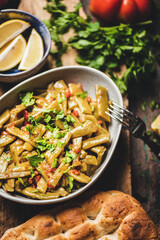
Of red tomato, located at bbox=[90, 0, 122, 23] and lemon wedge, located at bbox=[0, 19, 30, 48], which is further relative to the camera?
red tomato, located at bbox=[90, 0, 122, 23]

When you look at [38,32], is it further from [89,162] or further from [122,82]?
[89,162]

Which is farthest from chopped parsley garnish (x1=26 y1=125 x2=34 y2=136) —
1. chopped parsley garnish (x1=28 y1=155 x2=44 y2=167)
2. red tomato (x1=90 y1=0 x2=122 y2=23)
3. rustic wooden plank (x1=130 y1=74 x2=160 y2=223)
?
red tomato (x1=90 y1=0 x2=122 y2=23)

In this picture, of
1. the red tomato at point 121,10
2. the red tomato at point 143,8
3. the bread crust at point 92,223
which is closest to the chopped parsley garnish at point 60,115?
the bread crust at point 92,223

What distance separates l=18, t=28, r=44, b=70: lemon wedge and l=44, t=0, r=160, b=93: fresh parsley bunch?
312mm

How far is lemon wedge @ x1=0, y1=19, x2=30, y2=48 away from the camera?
3608mm

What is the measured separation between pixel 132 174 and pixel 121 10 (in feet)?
8.21

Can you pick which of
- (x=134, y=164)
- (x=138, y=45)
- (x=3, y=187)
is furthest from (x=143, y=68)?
(x=3, y=187)

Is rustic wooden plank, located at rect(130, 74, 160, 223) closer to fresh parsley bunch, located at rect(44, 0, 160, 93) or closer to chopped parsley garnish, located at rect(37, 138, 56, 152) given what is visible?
fresh parsley bunch, located at rect(44, 0, 160, 93)

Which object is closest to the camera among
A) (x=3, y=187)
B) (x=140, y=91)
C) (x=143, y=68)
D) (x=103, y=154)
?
(x=3, y=187)

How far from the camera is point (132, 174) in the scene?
13.2 feet

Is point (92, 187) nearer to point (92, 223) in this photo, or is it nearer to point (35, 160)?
point (92, 223)

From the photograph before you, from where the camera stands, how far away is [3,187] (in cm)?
309

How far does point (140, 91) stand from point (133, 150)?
961 mm

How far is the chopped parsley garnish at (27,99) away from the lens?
3391mm
